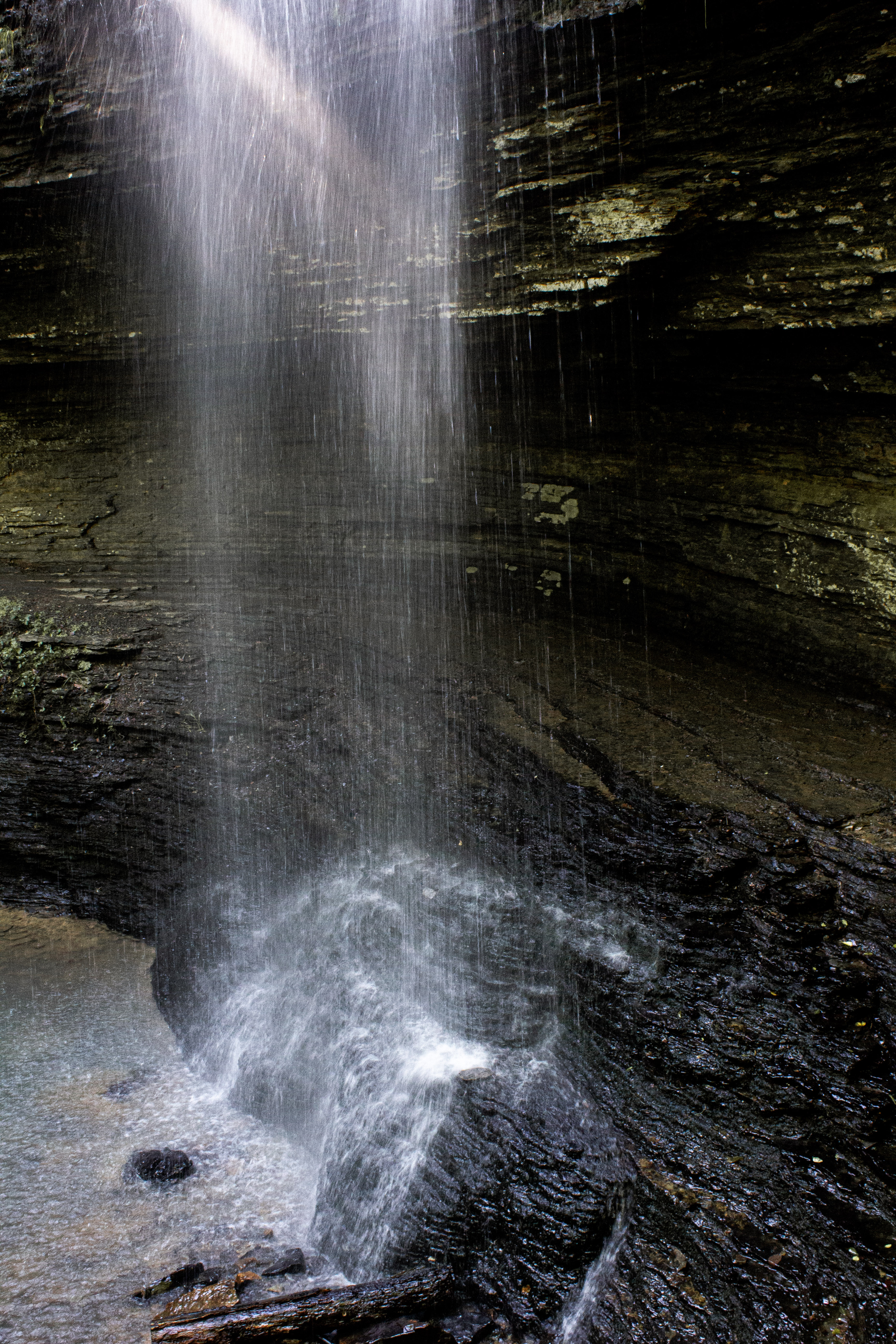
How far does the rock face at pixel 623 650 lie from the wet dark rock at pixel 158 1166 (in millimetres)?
1094

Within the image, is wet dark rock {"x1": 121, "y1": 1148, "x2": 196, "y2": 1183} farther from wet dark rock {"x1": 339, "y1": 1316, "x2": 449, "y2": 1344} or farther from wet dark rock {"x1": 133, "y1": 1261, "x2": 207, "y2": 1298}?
wet dark rock {"x1": 339, "y1": 1316, "x2": 449, "y2": 1344}

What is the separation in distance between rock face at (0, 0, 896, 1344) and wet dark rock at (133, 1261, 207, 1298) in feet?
2.81

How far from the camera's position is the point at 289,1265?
311 cm

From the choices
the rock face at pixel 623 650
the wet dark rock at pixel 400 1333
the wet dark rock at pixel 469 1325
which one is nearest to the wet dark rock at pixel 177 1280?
the wet dark rock at pixel 400 1333

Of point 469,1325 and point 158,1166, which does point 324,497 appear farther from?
point 469,1325

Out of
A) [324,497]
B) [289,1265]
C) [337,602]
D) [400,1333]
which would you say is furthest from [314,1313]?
[324,497]

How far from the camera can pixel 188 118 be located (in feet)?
20.0

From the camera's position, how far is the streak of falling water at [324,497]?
3.90m

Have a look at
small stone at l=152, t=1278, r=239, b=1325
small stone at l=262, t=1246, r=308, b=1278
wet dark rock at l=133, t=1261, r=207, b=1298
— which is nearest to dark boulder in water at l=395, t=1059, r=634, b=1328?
small stone at l=262, t=1246, r=308, b=1278

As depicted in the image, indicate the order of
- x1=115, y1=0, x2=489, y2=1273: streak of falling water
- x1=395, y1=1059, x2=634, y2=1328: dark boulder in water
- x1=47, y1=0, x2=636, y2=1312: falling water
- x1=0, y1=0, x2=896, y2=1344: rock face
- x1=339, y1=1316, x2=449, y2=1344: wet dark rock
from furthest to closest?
1. x1=115, y1=0, x2=489, y2=1273: streak of falling water
2. x1=47, y1=0, x2=636, y2=1312: falling water
3. x1=0, y1=0, x2=896, y2=1344: rock face
4. x1=395, y1=1059, x2=634, y2=1328: dark boulder in water
5. x1=339, y1=1316, x2=449, y2=1344: wet dark rock

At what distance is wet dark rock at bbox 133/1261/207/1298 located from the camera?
9.98 feet

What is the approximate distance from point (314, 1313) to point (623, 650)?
4047 millimetres

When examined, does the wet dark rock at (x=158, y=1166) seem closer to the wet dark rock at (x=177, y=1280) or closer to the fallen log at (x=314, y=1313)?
the wet dark rock at (x=177, y=1280)

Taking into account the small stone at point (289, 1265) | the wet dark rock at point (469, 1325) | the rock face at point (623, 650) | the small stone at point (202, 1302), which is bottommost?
the small stone at point (289, 1265)
